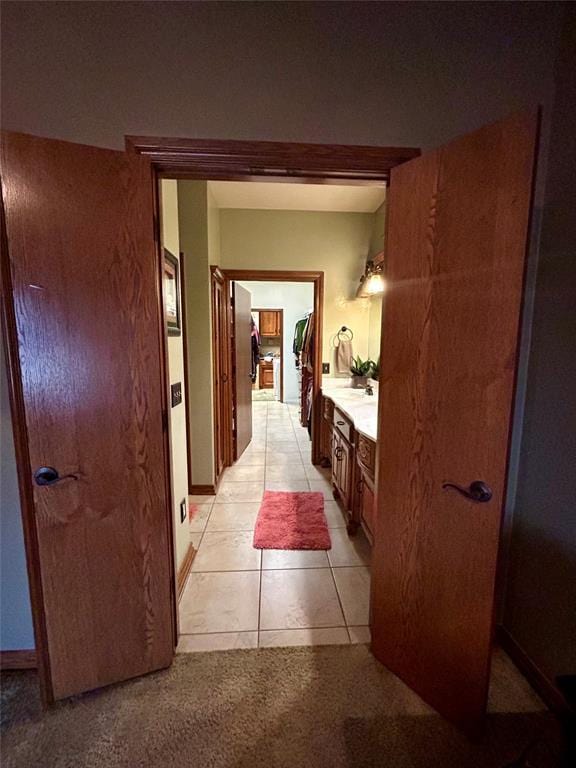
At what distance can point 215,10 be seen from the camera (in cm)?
122

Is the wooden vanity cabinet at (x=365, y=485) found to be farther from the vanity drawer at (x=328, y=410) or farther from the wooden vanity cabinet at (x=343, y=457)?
the vanity drawer at (x=328, y=410)

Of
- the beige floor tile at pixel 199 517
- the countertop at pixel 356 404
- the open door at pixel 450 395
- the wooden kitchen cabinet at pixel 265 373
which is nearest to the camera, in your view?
the open door at pixel 450 395

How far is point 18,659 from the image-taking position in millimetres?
1493

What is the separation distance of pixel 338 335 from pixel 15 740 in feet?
11.7

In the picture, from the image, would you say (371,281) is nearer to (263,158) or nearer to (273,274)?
(273,274)

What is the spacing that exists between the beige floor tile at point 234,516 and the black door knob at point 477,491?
1795 millimetres

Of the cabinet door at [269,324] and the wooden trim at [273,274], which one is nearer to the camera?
the wooden trim at [273,274]

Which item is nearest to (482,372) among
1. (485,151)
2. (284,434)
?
(485,151)

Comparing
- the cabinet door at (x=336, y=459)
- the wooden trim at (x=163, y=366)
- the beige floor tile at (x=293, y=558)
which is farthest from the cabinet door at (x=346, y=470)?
the wooden trim at (x=163, y=366)

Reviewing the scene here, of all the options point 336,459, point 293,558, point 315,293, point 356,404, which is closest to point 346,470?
point 336,459

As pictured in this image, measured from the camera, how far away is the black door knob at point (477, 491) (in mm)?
1117

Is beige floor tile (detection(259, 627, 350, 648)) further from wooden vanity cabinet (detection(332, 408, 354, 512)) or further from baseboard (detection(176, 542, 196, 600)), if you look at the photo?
wooden vanity cabinet (detection(332, 408, 354, 512))

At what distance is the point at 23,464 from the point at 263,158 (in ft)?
4.72

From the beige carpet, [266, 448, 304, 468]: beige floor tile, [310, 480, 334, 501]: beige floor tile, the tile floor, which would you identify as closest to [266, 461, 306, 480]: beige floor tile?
[266, 448, 304, 468]: beige floor tile
